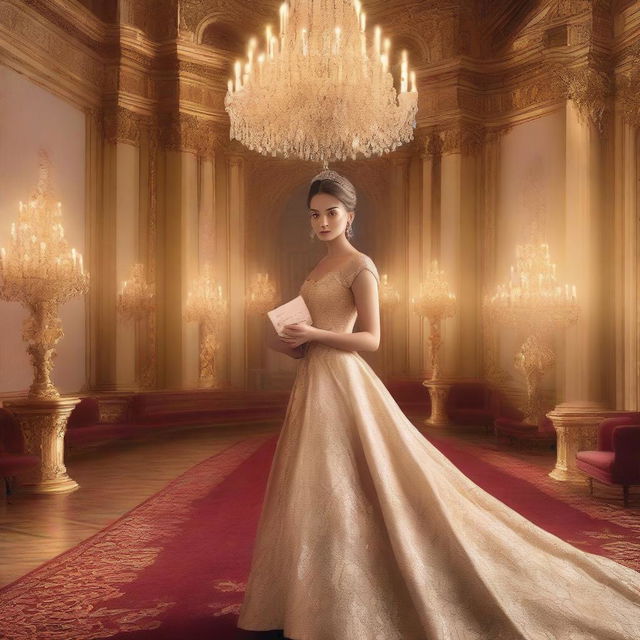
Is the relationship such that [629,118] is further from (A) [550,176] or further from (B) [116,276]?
(B) [116,276]

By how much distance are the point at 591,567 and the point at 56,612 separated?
2301 mm

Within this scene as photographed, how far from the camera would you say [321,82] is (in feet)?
21.9

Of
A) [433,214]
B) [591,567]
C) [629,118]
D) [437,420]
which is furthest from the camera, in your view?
[433,214]

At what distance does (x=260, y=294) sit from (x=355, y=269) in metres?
9.72

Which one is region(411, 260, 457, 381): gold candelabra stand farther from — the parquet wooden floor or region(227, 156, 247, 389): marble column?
the parquet wooden floor

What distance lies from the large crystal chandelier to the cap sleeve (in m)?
4.27

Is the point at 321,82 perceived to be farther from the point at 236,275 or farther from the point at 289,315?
the point at 236,275

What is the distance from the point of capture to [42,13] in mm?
8875

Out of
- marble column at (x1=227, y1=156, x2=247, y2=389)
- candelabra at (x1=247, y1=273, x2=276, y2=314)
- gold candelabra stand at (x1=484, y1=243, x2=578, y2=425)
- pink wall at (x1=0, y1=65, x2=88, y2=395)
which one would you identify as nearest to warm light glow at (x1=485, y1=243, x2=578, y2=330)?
gold candelabra stand at (x1=484, y1=243, x2=578, y2=425)

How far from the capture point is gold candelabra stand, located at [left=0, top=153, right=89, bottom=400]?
6.28 meters

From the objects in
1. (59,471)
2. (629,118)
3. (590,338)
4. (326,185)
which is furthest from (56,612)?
(629,118)

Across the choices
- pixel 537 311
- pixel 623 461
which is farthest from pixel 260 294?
pixel 623 461

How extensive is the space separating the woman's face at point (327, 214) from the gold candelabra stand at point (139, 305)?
7924mm

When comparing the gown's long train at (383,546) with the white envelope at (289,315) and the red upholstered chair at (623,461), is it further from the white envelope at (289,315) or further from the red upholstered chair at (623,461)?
the red upholstered chair at (623,461)
